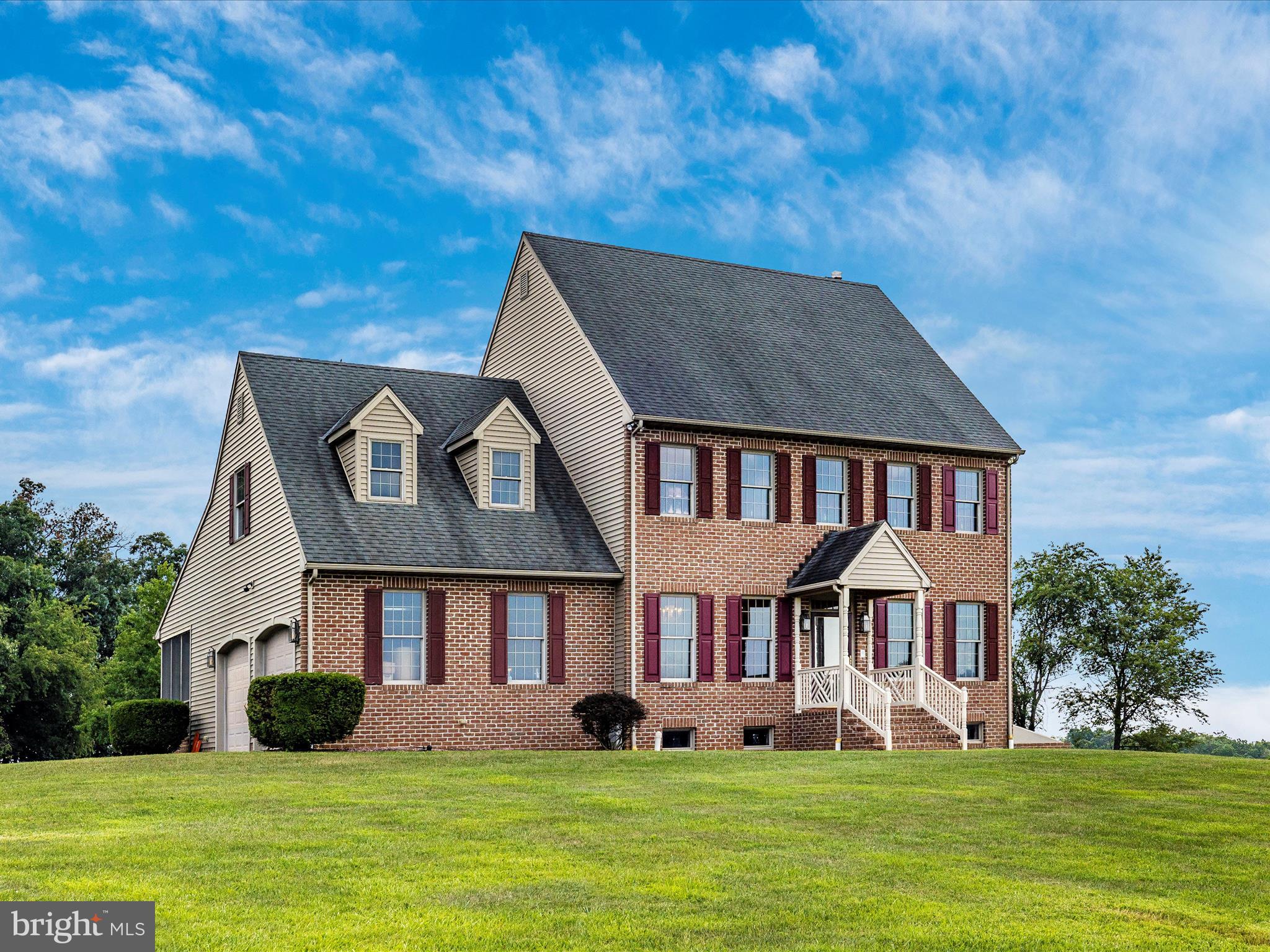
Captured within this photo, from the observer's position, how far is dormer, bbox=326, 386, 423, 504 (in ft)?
91.5

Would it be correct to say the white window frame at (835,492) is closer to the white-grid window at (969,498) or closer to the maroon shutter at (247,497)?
the white-grid window at (969,498)

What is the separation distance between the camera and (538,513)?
96.3ft

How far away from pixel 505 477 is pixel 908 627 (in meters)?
9.50

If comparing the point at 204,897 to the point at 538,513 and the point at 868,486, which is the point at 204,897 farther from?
the point at 868,486

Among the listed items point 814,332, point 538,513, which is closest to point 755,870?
point 538,513

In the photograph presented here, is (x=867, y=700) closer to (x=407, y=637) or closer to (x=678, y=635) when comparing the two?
(x=678, y=635)

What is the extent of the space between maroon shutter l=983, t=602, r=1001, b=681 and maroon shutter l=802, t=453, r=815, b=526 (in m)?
5.12

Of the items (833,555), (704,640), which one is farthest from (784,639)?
(833,555)

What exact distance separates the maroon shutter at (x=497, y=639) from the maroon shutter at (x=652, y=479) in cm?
349

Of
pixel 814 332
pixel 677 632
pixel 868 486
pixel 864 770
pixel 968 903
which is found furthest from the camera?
pixel 814 332

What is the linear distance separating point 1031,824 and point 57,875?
9.83 meters

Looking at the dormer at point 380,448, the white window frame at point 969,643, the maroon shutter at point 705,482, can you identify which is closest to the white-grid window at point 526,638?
the dormer at point 380,448

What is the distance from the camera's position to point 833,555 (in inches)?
1161

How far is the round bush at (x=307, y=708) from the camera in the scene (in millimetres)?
24625
